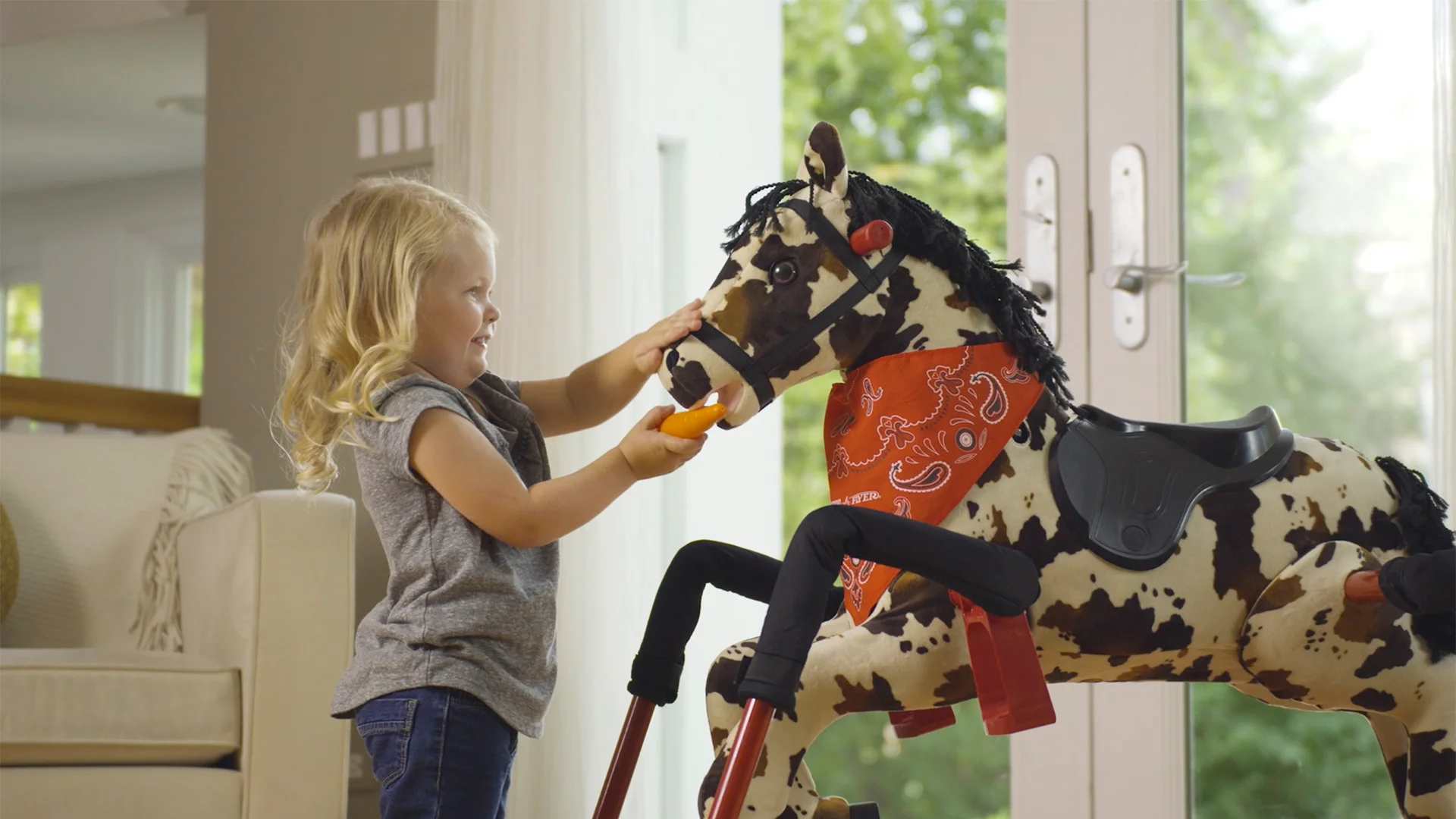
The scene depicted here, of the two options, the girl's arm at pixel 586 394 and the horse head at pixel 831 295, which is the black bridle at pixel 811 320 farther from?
the girl's arm at pixel 586 394

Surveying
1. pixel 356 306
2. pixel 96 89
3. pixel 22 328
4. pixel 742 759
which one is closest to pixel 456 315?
pixel 356 306

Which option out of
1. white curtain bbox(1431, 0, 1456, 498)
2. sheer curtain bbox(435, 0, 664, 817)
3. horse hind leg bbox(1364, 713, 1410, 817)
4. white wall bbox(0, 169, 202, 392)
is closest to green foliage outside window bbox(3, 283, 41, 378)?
white wall bbox(0, 169, 202, 392)

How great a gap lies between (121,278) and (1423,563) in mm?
4595

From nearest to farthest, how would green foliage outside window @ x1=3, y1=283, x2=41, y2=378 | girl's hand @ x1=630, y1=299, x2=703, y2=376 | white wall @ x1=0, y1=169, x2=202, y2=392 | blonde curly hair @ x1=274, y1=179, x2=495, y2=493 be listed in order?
1. girl's hand @ x1=630, y1=299, x2=703, y2=376
2. blonde curly hair @ x1=274, y1=179, x2=495, y2=493
3. white wall @ x1=0, y1=169, x2=202, y2=392
4. green foliage outside window @ x1=3, y1=283, x2=41, y2=378

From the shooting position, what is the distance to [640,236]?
2.05 metres

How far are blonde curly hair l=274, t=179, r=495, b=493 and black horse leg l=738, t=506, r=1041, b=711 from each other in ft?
1.76

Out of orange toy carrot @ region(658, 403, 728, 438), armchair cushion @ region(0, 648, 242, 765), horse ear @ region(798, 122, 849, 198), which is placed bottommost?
armchair cushion @ region(0, 648, 242, 765)

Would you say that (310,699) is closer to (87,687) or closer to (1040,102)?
(87,687)

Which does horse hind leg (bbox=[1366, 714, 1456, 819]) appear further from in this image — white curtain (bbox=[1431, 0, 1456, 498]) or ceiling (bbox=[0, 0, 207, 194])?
ceiling (bbox=[0, 0, 207, 194])

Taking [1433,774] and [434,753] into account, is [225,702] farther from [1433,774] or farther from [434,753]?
[1433,774]

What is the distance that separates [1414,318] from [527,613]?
1.17 m

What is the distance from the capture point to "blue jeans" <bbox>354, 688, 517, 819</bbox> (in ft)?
3.72

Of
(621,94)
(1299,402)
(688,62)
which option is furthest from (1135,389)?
(688,62)

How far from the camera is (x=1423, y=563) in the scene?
2.64 ft
